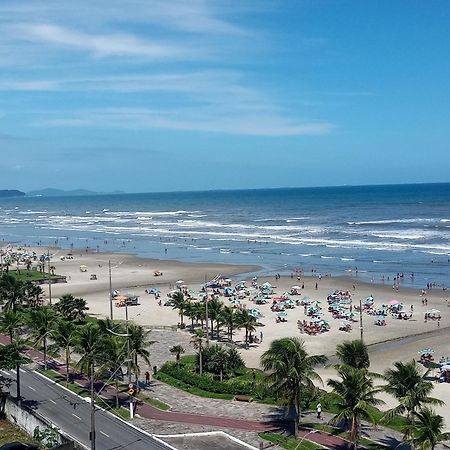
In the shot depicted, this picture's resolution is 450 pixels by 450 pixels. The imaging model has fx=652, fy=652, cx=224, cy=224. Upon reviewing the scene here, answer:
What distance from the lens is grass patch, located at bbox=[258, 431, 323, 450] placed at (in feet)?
110

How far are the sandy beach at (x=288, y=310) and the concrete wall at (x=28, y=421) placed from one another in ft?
63.1

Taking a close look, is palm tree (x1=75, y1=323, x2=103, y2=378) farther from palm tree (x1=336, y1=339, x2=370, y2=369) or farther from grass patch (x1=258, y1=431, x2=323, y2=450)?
palm tree (x1=336, y1=339, x2=370, y2=369)

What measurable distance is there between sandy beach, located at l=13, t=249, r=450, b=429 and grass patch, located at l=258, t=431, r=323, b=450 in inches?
332


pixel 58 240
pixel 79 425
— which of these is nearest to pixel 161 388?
pixel 79 425

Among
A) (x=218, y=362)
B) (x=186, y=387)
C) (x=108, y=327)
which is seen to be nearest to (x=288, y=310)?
(x=218, y=362)

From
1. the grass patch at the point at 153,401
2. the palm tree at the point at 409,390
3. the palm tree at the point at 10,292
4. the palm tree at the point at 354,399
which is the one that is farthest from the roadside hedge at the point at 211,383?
the palm tree at the point at 10,292

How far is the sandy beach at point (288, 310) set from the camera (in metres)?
53.4

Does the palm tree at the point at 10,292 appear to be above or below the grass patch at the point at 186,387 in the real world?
above

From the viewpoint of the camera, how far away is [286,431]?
35.8 m

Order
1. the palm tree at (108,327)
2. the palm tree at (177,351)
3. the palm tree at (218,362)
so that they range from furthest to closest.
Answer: the palm tree at (177,351) → the palm tree at (218,362) → the palm tree at (108,327)

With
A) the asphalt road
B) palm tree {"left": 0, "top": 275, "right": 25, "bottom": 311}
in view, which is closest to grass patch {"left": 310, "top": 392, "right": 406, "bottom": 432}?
the asphalt road

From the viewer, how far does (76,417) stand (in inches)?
1478

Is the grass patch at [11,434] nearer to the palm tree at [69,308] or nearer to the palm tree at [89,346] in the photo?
the palm tree at [89,346]

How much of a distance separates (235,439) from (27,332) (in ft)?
97.5
